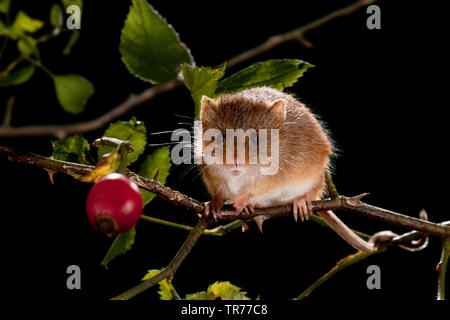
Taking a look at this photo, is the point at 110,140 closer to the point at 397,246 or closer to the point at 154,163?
the point at 154,163

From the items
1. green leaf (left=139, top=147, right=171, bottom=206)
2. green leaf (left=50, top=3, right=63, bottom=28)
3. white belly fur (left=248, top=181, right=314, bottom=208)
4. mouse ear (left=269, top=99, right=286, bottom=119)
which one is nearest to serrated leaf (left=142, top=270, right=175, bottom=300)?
green leaf (left=139, top=147, right=171, bottom=206)

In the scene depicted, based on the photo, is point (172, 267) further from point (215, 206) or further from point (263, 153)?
point (263, 153)

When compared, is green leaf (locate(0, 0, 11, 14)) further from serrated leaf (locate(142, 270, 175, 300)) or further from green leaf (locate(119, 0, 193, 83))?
serrated leaf (locate(142, 270, 175, 300))

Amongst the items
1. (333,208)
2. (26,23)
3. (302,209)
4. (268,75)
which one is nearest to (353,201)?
(333,208)

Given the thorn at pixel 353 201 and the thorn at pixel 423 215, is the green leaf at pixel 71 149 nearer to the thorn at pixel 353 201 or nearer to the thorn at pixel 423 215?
the thorn at pixel 353 201

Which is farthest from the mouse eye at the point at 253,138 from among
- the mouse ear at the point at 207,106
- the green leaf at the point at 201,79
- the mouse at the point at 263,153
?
the green leaf at the point at 201,79

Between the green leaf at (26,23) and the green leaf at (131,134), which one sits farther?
the green leaf at (131,134)

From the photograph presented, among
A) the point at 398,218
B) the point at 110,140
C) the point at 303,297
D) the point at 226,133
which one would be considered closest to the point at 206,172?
the point at 226,133
